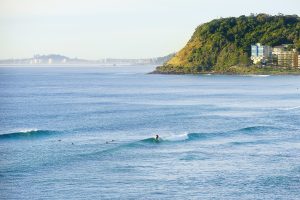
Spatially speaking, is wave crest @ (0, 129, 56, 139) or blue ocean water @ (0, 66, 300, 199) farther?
wave crest @ (0, 129, 56, 139)

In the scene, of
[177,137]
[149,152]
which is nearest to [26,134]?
[177,137]

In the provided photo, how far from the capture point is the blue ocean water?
132 feet

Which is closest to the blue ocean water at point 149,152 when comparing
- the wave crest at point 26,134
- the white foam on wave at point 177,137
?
the wave crest at point 26,134

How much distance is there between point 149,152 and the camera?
172 ft

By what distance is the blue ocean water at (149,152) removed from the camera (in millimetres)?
40250

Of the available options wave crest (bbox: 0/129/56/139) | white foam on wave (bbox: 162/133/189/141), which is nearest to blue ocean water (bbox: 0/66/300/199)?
wave crest (bbox: 0/129/56/139)

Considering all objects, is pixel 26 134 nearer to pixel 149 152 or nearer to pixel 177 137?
pixel 177 137

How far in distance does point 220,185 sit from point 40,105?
55.9 m

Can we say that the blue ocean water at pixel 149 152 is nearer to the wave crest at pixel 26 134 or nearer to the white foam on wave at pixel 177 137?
the wave crest at pixel 26 134

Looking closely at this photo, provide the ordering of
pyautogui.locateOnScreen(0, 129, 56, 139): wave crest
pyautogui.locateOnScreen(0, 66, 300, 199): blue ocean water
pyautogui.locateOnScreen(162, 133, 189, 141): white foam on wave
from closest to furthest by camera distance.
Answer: pyautogui.locateOnScreen(0, 66, 300, 199): blue ocean water → pyautogui.locateOnScreen(162, 133, 189, 141): white foam on wave → pyautogui.locateOnScreen(0, 129, 56, 139): wave crest

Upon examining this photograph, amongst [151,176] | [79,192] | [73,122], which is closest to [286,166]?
[151,176]

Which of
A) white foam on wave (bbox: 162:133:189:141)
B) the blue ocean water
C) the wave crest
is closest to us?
the blue ocean water

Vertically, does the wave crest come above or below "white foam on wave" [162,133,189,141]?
above

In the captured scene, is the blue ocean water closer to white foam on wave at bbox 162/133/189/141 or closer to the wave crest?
the wave crest
